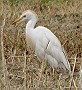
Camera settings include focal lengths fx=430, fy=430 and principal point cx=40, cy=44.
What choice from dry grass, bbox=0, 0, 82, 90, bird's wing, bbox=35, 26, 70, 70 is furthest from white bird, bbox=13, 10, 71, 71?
dry grass, bbox=0, 0, 82, 90

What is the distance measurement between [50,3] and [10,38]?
3.68 meters

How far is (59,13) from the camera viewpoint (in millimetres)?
8586

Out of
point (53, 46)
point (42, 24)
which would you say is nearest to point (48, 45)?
point (53, 46)

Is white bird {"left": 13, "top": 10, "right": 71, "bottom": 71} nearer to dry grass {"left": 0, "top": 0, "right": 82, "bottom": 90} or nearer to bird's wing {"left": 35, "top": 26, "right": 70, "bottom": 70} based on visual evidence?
bird's wing {"left": 35, "top": 26, "right": 70, "bottom": 70}

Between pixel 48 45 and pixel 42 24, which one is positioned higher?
pixel 42 24

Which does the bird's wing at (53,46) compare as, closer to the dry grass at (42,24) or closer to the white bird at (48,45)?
the white bird at (48,45)

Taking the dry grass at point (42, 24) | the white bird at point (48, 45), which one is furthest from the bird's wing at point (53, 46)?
the dry grass at point (42, 24)

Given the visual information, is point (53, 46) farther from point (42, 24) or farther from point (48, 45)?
point (42, 24)

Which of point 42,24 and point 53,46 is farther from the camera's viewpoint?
point 42,24

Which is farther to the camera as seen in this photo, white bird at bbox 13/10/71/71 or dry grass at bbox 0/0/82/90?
white bird at bbox 13/10/71/71

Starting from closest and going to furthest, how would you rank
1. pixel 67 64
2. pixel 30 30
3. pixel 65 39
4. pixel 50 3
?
pixel 67 64 → pixel 30 30 → pixel 65 39 → pixel 50 3

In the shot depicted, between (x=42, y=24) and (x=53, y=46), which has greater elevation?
(x=42, y=24)

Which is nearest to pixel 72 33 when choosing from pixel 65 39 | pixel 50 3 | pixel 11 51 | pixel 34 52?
pixel 65 39

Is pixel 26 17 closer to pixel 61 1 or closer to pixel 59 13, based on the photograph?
pixel 59 13
